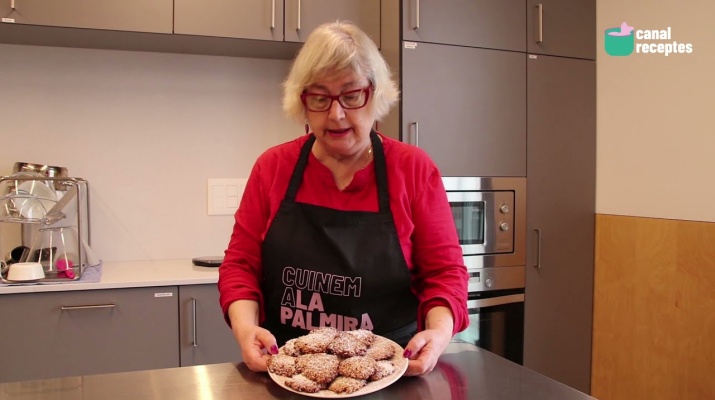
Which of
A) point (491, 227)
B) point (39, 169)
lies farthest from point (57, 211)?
point (491, 227)

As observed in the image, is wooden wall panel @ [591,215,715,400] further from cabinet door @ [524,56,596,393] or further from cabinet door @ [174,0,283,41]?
cabinet door @ [174,0,283,41]

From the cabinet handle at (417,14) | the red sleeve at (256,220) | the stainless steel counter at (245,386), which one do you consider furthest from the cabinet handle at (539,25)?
the stainless steel counter at (245,386)

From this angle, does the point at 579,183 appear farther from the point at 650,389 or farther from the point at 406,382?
the point at 406,382

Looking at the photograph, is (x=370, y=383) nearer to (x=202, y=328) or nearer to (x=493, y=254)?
(x=202, y=328)

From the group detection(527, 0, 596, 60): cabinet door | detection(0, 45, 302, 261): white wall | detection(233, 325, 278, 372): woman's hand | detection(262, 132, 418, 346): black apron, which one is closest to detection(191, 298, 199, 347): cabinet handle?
detection(0, 45, 302, 261): white wall

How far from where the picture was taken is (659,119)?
199cm

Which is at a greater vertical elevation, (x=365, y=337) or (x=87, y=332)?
(x=365, y=337)

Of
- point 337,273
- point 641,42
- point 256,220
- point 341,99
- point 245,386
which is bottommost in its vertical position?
point 245,386

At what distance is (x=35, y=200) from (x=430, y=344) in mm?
1494

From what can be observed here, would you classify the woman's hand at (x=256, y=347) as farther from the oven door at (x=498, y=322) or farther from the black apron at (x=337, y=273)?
the oven door at (x=498, y=322)

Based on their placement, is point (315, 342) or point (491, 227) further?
point (491, 227)

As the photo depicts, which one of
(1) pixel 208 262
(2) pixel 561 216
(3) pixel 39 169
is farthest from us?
(2) pixel 561 216

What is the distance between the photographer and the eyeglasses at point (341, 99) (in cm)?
102

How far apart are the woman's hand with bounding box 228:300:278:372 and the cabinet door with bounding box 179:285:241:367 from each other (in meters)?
0.81
